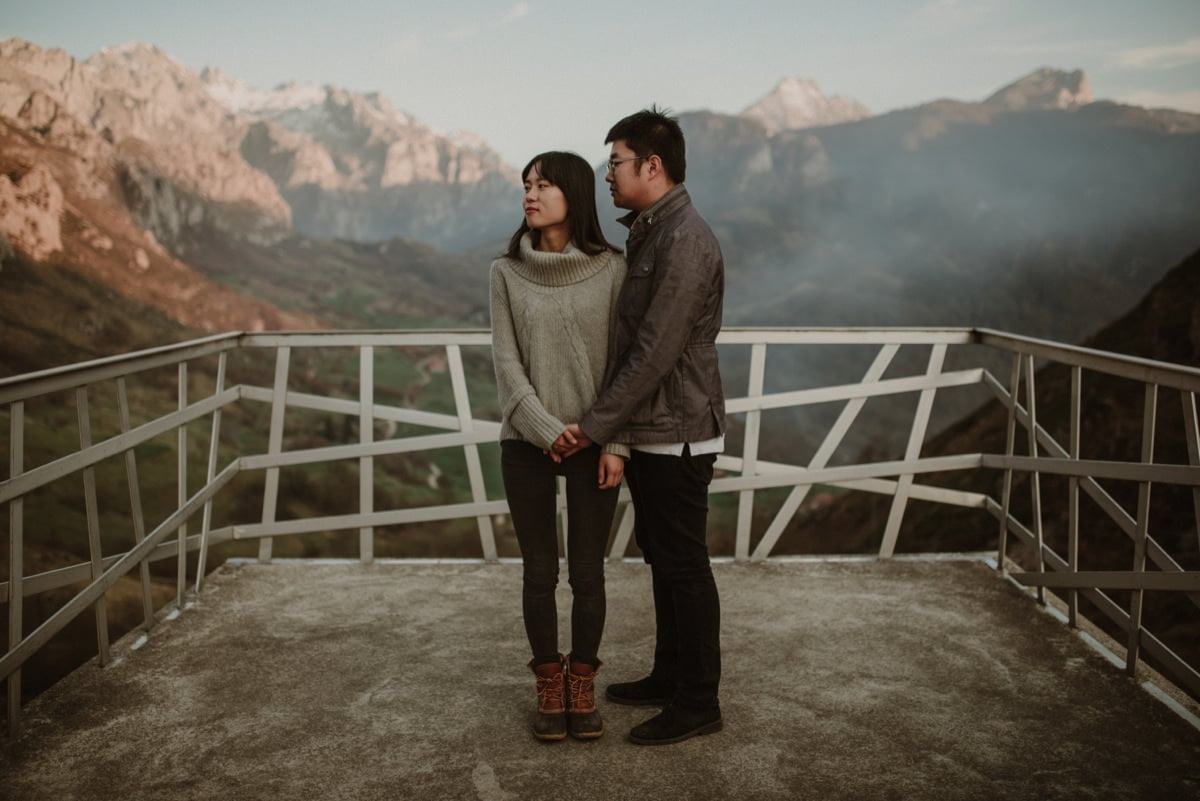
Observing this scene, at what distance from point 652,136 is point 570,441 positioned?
81 cm

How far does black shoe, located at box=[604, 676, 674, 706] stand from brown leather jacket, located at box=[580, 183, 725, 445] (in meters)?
0.89

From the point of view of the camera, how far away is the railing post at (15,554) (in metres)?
2.43

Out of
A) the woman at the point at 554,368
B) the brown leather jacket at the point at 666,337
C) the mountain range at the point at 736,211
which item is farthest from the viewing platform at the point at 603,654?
the mountain range at the point at 736,211

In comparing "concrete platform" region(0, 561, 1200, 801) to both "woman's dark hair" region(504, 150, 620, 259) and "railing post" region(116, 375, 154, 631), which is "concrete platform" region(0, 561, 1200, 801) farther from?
"woman's dark hair" region(504, 150, 620, 259)

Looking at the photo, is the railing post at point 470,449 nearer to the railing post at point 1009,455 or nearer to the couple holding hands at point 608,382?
the couple holding hands at point 608,382

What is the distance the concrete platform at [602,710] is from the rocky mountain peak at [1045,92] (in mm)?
188584

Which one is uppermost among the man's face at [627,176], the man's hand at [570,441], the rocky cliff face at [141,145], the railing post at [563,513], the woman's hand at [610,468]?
the rocky cliff face at [141,145]

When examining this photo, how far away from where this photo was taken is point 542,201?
2.41 metres

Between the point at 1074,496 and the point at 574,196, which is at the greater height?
the point at 574,196

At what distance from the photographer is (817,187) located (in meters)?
162

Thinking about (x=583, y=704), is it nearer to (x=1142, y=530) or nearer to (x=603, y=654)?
(x=603, y=654)

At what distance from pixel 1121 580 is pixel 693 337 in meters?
1.77

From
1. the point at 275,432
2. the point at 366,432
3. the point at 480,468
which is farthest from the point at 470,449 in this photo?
the point at 275,432

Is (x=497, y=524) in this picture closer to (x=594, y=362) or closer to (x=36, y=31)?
(x=594, y=362)
